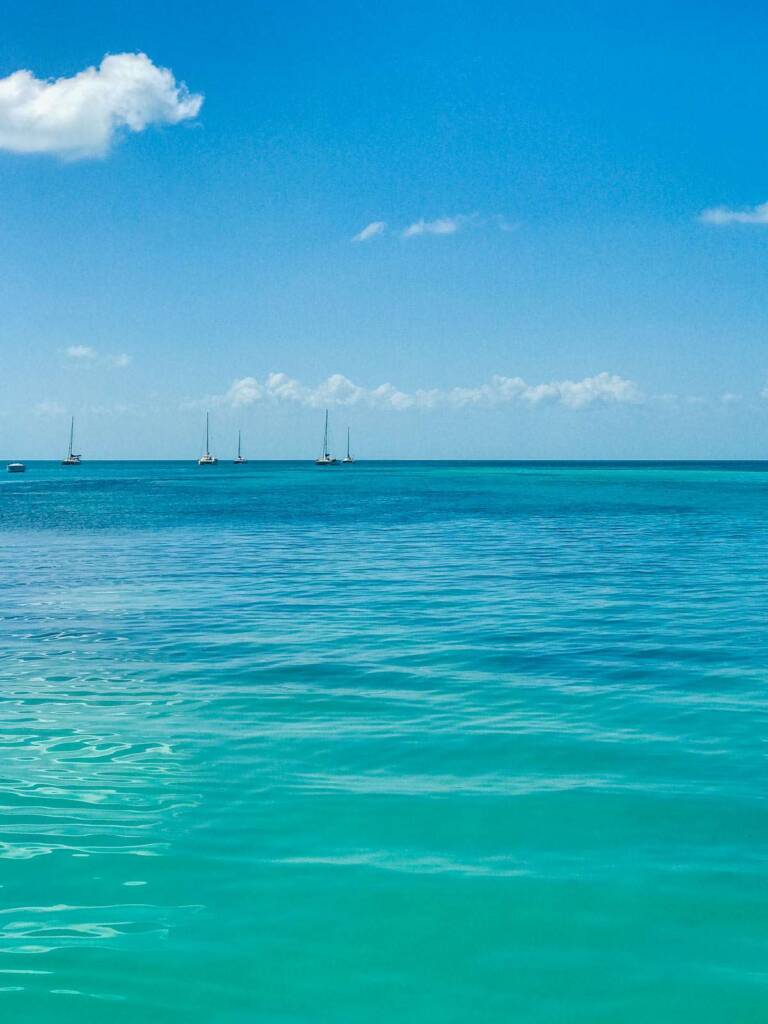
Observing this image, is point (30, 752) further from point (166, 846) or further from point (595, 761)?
point (595, 761)

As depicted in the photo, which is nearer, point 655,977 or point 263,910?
point 655,977

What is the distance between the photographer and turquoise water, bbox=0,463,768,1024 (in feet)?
22.1

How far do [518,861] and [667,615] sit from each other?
49.6ft

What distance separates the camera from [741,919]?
24.6 ft

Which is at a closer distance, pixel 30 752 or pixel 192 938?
pixel 192 938

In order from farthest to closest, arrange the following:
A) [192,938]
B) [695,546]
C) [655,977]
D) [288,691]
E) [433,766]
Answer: [695,546]
[288,691]
[433,766]
[192,938]
[655,977]

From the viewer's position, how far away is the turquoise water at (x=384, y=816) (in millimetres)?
6727

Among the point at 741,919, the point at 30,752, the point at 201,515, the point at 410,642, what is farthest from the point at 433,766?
the point at 201,515

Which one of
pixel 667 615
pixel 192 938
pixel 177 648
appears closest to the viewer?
pixel 192 938

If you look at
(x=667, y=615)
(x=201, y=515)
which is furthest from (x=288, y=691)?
(x=201, y=515)

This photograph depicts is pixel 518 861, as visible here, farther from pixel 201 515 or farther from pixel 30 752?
pixel 201 515

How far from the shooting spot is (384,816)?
31.3 ft

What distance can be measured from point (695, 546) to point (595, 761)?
32.8 meters

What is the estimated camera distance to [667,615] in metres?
22.4
